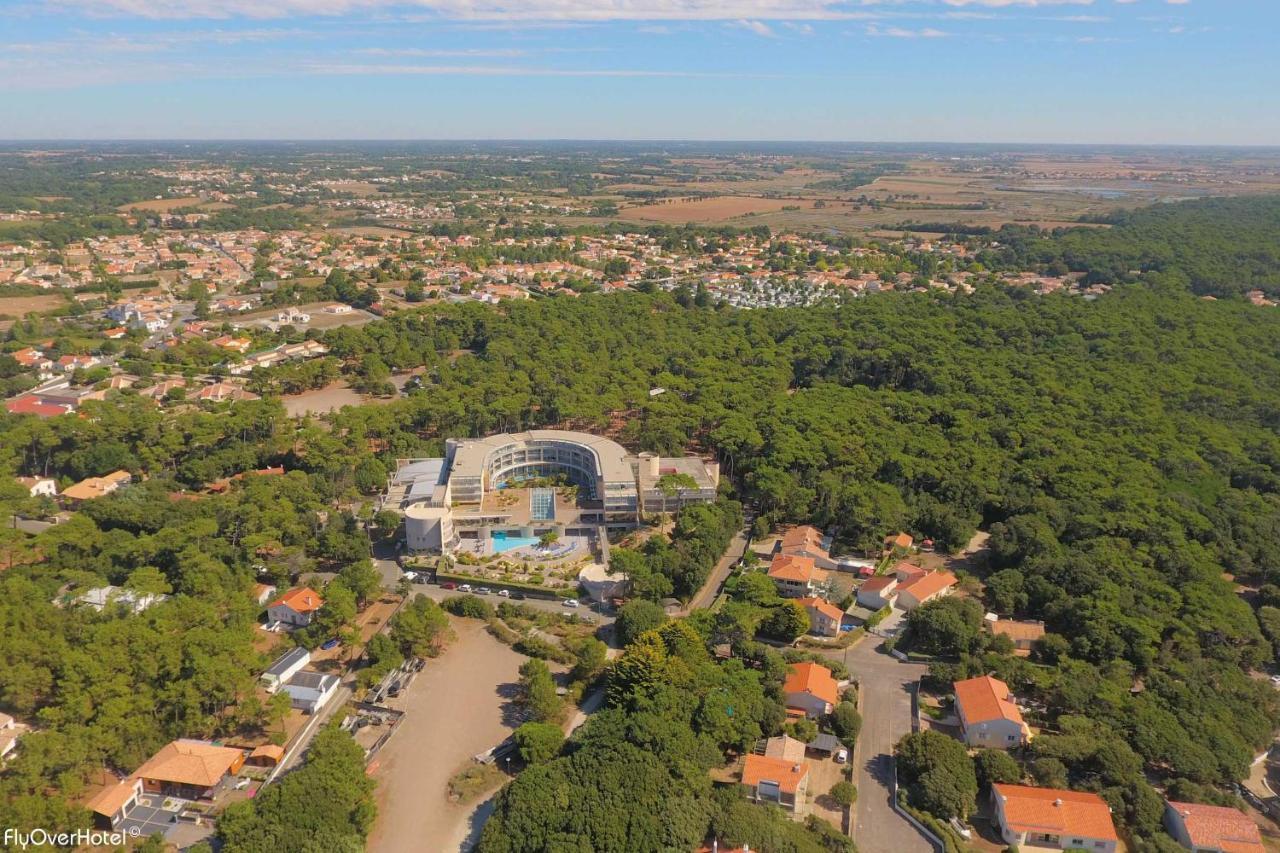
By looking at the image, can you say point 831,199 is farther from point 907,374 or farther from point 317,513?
point 317,513

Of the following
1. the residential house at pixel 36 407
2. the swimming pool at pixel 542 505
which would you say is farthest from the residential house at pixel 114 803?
the residential house at pixel 36 407

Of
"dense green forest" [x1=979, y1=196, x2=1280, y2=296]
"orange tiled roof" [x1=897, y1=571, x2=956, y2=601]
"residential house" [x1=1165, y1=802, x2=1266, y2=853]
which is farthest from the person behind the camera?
"dense green forest" [x1=979, y1=196, x2=1280, y2=296]

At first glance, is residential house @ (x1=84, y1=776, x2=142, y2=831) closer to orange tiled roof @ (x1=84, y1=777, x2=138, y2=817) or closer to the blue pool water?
orange tiled roof @ (x1=84, y1=777, x2=138, y2=817)

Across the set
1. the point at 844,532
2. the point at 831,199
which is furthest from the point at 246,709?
the point at 831,199

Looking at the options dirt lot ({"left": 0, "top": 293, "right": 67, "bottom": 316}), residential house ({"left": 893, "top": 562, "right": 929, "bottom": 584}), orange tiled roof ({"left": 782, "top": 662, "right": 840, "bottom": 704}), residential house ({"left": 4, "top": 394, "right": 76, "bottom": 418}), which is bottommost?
orange tiled roof ({"left": 782, "top": 662, "right": 840, "bottom": 704})

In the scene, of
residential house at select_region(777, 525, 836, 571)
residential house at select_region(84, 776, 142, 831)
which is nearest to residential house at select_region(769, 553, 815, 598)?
residential house at select_region(777, 525, 836, 571)

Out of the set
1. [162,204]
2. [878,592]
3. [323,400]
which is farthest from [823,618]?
[162,204]

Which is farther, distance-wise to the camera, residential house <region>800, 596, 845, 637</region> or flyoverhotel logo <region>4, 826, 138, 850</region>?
residential house <region>800, 596, 845, 637</region>

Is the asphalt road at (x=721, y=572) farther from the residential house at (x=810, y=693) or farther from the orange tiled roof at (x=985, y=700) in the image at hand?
the orange tiled roof at (x=985, y=700)
